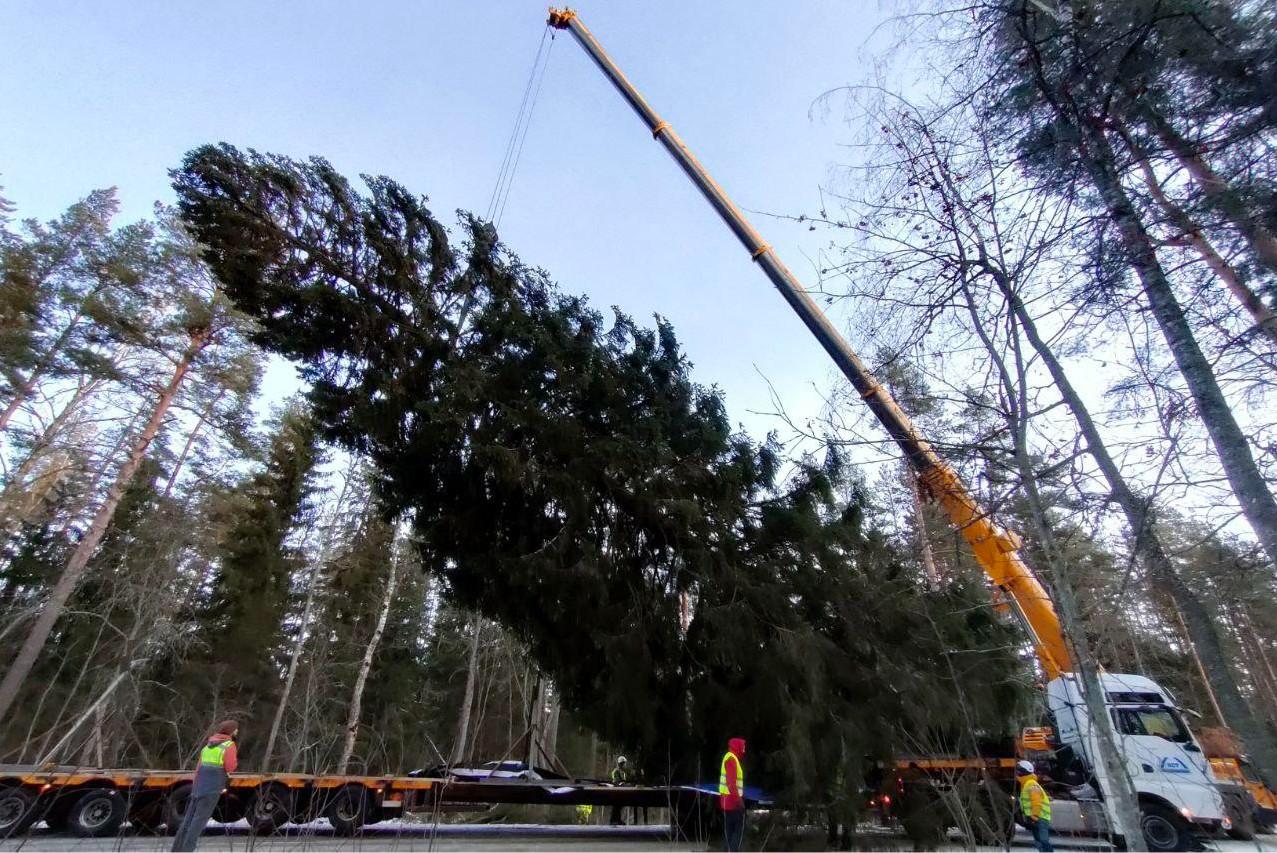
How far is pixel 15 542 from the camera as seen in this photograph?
760 inches

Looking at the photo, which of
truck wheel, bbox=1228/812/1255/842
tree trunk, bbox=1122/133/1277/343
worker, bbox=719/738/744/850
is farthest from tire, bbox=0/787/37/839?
truck wheel, bbox=1228/812/1255/842

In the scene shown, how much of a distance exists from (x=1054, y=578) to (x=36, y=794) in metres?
9.72

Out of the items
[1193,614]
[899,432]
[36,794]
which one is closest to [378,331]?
[36,794]

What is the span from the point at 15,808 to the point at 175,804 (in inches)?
56.4

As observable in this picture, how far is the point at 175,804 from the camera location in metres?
6.94

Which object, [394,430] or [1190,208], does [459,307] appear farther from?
[1190,208]

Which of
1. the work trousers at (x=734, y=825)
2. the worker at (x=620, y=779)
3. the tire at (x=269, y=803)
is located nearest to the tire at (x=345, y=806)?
the tire at (x=269, y=803)

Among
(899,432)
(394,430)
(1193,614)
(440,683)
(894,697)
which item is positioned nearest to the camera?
(1193,614)

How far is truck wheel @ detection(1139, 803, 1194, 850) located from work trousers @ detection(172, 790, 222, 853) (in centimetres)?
1112

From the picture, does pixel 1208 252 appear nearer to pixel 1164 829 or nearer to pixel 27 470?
pixel 1164 829

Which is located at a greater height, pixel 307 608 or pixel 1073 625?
pixel 307 608

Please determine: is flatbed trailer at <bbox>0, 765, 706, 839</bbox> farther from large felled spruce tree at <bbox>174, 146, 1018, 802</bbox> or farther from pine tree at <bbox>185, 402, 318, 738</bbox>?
pine tree at <bbox>185, 402, 318, 738</bbox>

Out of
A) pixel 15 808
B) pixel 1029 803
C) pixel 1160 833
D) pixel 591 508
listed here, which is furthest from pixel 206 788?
pixel 1160 833

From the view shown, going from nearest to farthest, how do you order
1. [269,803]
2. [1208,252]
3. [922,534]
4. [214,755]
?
[1208,252]
[214,755]
[922,534]
[269,803]
